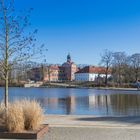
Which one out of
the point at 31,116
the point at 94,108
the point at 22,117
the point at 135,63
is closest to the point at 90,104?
the point at 94,108

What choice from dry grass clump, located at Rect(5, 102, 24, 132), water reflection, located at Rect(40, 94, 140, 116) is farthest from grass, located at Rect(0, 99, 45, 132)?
water reflection, located at Rect(40, 94, 140, 116)

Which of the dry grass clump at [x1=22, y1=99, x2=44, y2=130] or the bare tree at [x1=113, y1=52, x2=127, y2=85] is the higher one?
the bare tree at [x1=113, y1=52, x2=127, y2=85]

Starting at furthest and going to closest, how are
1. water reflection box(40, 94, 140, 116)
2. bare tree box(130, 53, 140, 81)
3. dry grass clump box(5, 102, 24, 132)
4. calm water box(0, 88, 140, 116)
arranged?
bare tree box(130, 53, 140, 81), calm water box(0, 88, 140, 116), water reflection box(40, 94, 140, 116), dry grass clump box(5, 102, 24, 132)

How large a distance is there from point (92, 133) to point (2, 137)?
3.17 metres

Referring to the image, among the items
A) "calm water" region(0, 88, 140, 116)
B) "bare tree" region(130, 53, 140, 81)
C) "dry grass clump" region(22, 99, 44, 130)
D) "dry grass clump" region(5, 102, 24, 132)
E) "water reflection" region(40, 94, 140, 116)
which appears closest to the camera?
"dry grass clump" region(5, 102, 24, 132)

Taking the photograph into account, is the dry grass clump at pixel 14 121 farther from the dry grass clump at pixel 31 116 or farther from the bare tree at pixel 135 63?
the bare tree at pixel 135 63

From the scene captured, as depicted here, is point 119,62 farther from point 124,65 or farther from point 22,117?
point 22,117

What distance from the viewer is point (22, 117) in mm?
12914

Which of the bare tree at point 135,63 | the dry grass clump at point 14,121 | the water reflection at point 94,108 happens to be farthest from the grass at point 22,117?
the bare tree at point 135,63

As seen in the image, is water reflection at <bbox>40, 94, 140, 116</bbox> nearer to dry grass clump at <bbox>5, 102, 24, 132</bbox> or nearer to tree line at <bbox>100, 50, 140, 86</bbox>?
dry grass clump at <bbox>5, 102, 24, 132</bbox>

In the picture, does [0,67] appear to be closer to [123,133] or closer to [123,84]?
[123,133]

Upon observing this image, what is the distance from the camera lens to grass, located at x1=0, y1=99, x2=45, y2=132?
12.7m

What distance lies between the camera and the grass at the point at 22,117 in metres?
12.7

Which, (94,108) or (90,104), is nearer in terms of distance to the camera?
(94,108)
